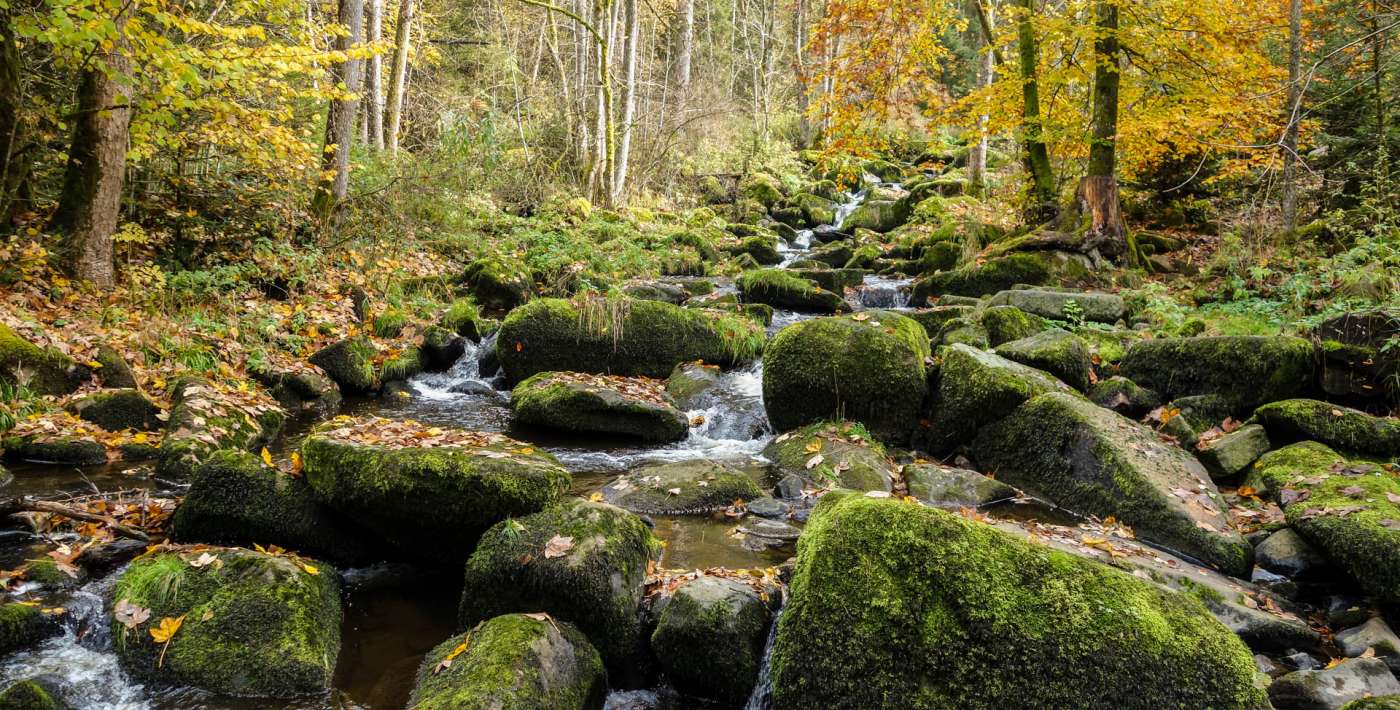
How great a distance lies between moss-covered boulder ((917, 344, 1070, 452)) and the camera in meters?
6.98

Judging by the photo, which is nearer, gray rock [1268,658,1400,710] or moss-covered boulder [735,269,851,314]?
gray rock [1268,658,1400,710]

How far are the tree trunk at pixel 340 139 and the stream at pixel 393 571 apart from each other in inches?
198

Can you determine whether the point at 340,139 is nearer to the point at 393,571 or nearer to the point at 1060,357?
the point at 393,571

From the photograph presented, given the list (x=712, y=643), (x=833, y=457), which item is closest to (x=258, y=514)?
(x=712, y=643)

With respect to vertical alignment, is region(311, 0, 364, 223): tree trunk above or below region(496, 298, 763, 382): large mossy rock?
above

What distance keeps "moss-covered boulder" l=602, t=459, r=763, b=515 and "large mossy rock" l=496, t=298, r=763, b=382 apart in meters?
3.42

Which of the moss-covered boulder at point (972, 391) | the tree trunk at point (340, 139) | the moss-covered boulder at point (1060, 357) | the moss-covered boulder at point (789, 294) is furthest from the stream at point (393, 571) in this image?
the tree trunk at point (340, 139)

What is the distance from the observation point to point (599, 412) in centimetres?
834

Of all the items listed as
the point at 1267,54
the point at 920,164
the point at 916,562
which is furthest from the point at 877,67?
the point at 920,164

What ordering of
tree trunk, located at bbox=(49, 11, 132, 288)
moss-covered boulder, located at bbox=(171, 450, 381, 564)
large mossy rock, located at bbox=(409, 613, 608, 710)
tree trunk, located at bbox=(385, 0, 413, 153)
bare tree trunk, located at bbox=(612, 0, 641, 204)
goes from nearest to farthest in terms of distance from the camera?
large mossy rock, located at bbox=(409, 613, 608, 710)
moss-covered boulder, located at bbox=(171, 450, 381, 564)
tree trunk, located at bbox=(49, 11, 132, 288)
tree trunk, located at bbox=(385, 0, 413, 153)
bare tree trunk, located at bbox=(612, 0, 641, 204)

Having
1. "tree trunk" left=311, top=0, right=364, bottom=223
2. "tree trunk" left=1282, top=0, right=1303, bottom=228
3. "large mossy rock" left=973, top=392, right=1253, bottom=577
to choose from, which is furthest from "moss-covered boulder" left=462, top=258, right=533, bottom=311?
"tree trunk" left=1282, top=0, right=1303, bottom=228

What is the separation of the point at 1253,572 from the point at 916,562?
351 centimetres

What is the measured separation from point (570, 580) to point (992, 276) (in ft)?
37.2

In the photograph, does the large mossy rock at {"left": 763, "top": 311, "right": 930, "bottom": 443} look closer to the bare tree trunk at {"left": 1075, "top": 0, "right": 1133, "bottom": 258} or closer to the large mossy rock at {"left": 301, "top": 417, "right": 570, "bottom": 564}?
the large mossy rock at {"left": 301, "top": 417, "right": 570, "bottom": 564}
